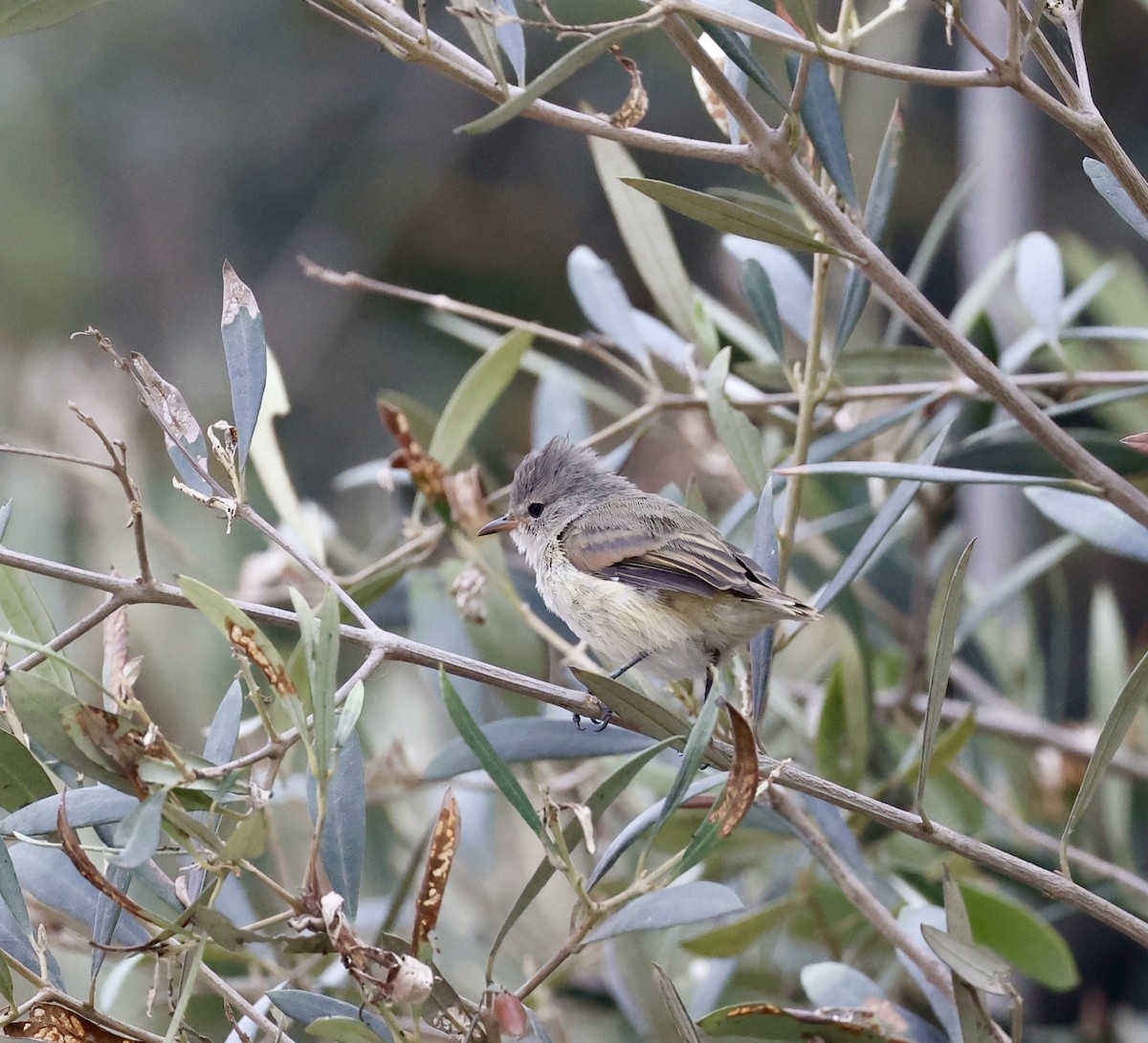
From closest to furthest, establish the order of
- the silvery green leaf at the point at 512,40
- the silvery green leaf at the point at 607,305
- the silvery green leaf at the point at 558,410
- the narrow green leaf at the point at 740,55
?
the narrow green leaf at the point at 740,55, the silvery green leaf at the point at 512,40, the silvery green leaf at the point at 607,305, the silvery green leaf at the point at 558,410

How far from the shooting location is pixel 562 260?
6887 millimetres

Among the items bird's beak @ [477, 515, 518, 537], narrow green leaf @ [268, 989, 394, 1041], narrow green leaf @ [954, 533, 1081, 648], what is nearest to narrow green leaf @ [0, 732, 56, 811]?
narrow green leaf @ [268, 989, 394, 1041]

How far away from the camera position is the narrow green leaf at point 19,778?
1.49 meters

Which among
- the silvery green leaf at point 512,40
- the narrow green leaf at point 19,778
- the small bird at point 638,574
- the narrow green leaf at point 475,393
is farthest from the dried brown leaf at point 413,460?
the narrow green leaf at point 19,778

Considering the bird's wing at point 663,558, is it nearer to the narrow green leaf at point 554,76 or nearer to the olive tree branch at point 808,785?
the olive tree branch at point 808,785

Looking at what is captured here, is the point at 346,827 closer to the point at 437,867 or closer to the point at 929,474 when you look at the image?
the point at 437,867

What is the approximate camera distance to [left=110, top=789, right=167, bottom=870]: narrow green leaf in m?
1.20

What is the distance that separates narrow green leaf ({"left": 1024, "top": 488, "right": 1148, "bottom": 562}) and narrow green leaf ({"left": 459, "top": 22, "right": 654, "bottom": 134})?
120 centimetres

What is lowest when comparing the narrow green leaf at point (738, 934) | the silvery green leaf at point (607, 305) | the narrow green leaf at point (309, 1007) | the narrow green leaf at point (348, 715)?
the narrow green leaf at point (738, 934)

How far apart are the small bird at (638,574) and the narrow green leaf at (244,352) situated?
2.86 feet

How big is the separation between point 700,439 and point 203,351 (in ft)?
12.1

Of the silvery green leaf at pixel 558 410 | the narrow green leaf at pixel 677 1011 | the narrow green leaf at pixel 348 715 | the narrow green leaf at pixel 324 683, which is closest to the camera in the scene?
the narrow green leaf at pixel 324 683

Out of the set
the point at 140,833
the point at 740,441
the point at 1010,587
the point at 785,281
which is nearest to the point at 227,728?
the point at 140,833

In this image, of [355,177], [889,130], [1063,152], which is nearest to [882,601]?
[889,130]
